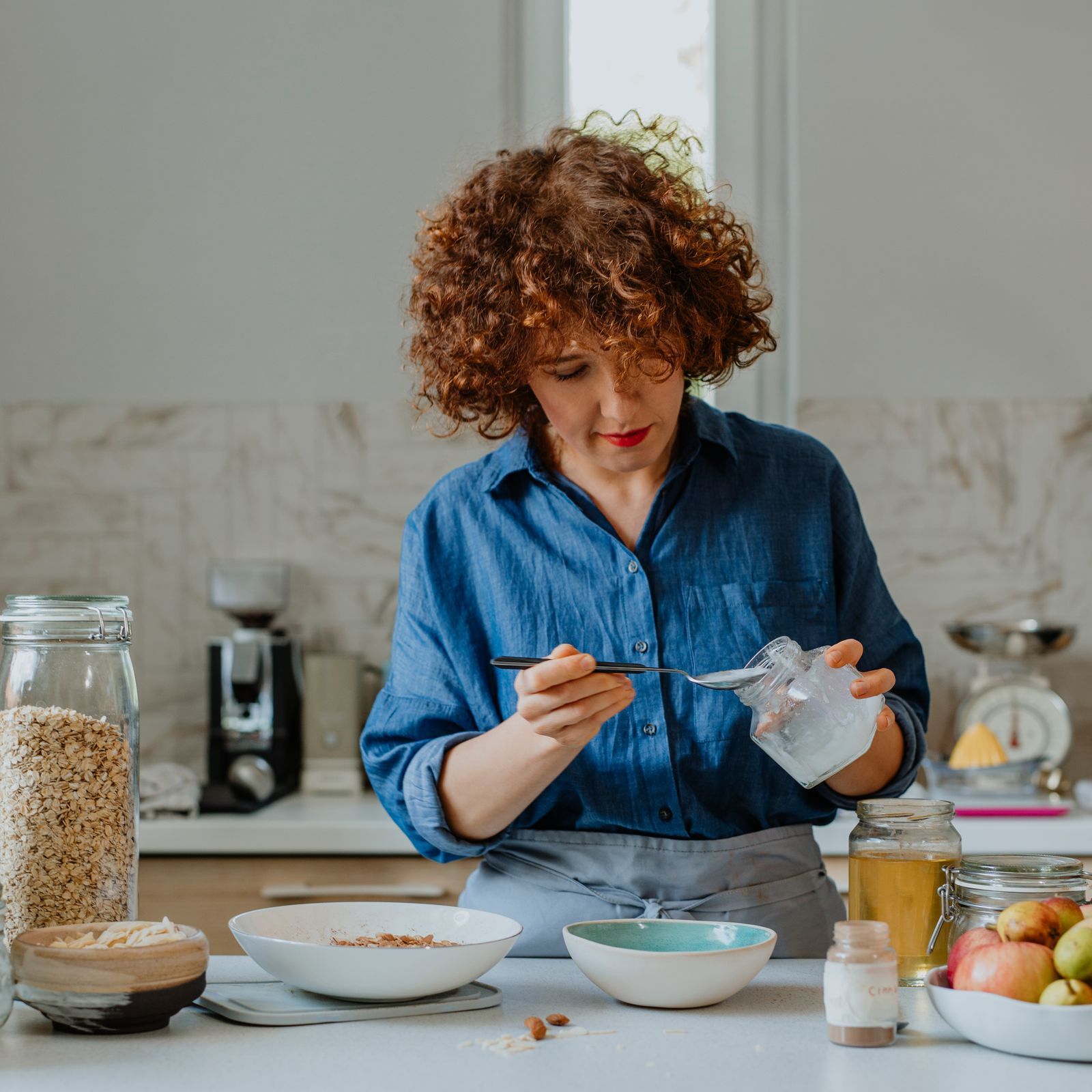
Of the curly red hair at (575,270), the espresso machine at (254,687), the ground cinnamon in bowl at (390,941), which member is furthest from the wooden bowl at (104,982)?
the espresso machine at (254,687)

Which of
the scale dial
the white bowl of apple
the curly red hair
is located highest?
the curly red hair

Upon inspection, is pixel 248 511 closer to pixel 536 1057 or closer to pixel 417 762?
pixel 417 762

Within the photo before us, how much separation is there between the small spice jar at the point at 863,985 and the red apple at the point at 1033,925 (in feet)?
0.28

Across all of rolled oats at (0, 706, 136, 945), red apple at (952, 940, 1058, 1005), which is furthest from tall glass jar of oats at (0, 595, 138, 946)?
red apple at (952, 940, 1058, 1005)

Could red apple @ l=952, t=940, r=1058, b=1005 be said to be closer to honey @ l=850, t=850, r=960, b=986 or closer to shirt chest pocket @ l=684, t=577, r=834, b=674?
honey @ l=850, t=850, r=960, b=986

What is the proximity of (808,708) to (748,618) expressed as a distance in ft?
1.05

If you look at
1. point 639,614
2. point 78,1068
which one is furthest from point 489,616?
point 78,1068

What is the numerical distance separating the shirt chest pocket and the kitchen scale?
1300mm

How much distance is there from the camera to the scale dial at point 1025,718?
103 inches

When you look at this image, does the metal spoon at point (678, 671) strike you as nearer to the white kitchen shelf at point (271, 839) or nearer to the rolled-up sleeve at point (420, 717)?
the rolled-up sleeve at point (420, 717)

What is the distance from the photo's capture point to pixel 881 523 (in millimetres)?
2922

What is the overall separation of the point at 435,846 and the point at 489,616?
0.27 metres

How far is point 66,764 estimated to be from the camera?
1.05m

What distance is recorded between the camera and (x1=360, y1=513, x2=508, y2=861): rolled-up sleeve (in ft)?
4.34
